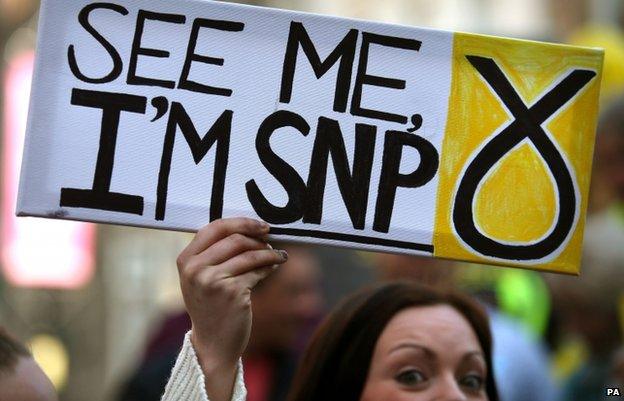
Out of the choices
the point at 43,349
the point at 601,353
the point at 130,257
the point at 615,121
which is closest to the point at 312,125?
the point at 601,353

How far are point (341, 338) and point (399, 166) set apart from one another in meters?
0.69

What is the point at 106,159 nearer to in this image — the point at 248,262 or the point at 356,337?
the point at 248,262

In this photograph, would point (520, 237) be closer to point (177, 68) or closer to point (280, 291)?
point (177, 68)

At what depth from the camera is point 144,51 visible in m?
3.38

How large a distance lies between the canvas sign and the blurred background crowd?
648 millimetres

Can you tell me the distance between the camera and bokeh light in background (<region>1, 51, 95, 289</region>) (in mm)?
23750

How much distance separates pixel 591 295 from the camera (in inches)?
214

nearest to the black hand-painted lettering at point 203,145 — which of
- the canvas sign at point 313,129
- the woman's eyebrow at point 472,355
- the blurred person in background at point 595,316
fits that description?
the canvas sign at point 313,129

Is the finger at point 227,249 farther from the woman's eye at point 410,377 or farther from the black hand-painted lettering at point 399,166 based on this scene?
the woman's eye at point 410,377

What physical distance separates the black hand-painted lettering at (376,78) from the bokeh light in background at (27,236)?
67.1 feet

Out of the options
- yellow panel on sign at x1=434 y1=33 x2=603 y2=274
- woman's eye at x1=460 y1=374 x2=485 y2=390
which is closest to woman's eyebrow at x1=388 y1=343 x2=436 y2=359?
woman's eye at x1=460 y1=374 x2=485 y2=390

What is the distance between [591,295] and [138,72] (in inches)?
101

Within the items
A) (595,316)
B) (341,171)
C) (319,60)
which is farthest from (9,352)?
(595,316)

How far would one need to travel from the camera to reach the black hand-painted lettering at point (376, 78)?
3408 mm
